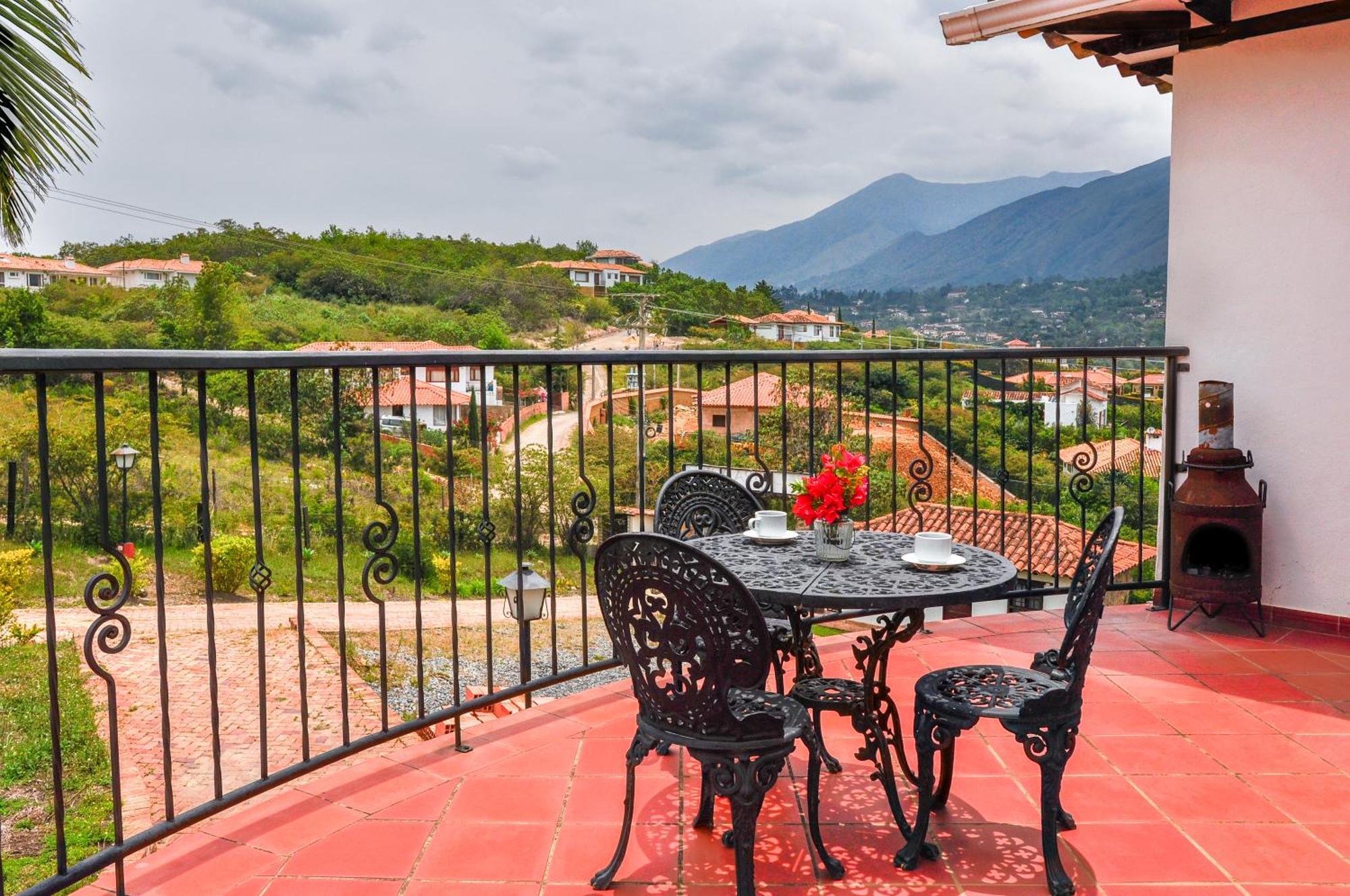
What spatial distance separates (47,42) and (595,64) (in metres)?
79.4

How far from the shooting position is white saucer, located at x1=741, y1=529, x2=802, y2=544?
246 cm

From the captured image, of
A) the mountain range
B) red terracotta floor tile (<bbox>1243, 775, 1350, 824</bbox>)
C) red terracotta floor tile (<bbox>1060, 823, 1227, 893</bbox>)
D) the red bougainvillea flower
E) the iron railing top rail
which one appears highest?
the mountain range

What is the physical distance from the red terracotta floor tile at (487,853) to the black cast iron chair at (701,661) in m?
0.45

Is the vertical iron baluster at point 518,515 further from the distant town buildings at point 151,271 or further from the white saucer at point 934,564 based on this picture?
the distant town buildings at point 151,271

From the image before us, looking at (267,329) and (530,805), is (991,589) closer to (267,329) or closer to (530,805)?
(530,805)

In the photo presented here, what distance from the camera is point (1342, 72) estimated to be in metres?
3.66

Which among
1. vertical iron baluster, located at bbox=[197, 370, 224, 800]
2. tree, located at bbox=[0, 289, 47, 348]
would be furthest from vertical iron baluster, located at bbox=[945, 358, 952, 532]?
tree, located at bbox=[0, 289, 47, 348]

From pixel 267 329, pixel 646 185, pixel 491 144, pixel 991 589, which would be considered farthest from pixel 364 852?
pixel 646 185

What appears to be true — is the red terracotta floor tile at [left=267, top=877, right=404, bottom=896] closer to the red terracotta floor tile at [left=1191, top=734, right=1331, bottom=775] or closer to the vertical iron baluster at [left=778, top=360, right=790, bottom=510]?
the vertical iron baluster at [left=778, top=360, right=790, bottom=510]

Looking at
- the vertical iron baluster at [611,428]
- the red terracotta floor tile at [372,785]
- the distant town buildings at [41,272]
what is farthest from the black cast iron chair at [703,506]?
the distant town buildings at [41,272]

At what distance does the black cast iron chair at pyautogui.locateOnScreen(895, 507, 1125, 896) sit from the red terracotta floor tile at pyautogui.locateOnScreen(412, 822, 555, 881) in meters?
0.79

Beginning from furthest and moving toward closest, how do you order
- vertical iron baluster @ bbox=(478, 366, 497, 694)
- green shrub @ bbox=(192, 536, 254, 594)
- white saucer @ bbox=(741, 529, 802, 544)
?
green shrub @ bbox=(192, 536, 254, 594) → vertical iron baluster @ bbox=(478, 366, 497, 694) → white saucer @ bbox=(741, 529, 802, 544)

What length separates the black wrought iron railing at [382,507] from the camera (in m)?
2.08

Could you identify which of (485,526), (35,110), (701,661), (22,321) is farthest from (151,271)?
(701,661)
